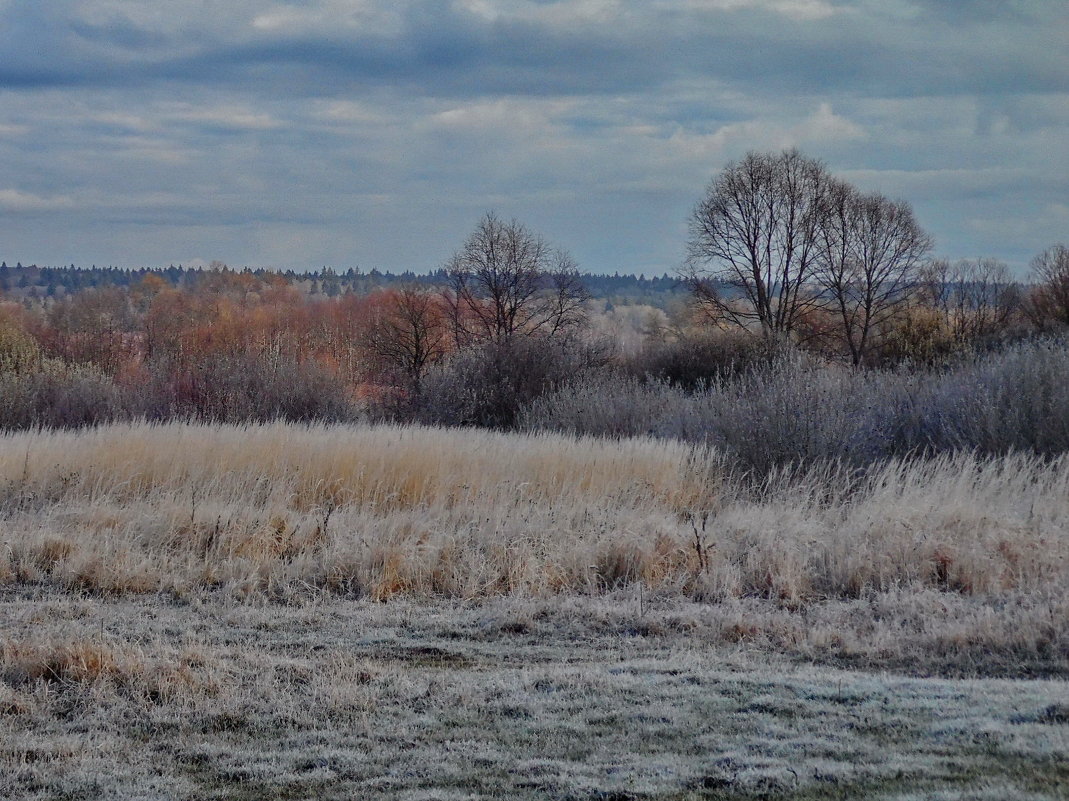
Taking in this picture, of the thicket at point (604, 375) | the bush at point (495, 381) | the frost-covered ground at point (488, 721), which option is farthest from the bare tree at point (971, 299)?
the frost-covered ground at point (488, 721)

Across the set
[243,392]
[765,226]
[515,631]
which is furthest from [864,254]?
[515,631]

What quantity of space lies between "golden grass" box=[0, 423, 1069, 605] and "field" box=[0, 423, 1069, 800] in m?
0.04

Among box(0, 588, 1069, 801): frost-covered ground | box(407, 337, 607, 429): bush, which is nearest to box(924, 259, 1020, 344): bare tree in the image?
box(407, 337, 607, 429): bush

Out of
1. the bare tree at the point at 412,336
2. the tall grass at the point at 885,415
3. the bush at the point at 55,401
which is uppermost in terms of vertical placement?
the bare tree at the point at 412,336

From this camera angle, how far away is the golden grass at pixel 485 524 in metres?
8.84

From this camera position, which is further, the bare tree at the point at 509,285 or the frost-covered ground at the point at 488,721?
the bare tree at the point at 509,285

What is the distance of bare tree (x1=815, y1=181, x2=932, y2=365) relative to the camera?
48281 mm

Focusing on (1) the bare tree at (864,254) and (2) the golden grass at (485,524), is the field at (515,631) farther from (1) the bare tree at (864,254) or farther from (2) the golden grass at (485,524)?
(1) the bare tree at (864,254)

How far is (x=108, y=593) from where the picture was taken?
8.72 m

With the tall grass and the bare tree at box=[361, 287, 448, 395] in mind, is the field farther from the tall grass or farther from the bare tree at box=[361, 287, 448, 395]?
the bare tree at box=[361, 287, 448, 395]

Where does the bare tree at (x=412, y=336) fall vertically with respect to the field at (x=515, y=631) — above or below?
above

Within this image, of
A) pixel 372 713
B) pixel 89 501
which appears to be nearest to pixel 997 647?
pixel 372 713

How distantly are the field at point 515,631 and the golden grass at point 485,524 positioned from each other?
4cm

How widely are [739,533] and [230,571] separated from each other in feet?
15.6
